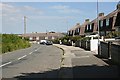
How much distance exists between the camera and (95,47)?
42.2m

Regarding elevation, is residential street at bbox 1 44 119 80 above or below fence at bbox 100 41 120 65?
below

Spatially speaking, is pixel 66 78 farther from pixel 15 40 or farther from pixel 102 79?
pixel 15 40

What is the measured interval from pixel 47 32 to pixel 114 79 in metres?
176

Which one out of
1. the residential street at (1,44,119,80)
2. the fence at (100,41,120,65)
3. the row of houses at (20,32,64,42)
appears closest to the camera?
the residential street at (1,44,119,80)

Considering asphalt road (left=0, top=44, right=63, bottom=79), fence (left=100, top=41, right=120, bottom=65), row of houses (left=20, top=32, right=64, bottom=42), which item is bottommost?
asphalt road (left=0, top=44, right=63, bottom=79)

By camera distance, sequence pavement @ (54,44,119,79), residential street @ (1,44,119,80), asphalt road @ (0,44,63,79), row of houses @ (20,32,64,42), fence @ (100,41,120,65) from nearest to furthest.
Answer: pavement @ (54,44,119,79) < residential street @ (1,44,119,80) < asphalt road @ (0,44,63,79) < fence @ (100,41,120,65) < row of houses @ (20,32,64,42)

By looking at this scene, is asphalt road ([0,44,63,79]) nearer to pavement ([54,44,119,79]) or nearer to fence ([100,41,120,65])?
pavement ([54,44,119,79])

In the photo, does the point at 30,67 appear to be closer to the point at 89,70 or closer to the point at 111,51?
the point at 89,70

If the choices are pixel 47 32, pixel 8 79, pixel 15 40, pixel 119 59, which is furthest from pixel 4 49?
pixel 47 32

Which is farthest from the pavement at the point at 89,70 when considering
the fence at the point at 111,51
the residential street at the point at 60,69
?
the fence at the point at 111,51

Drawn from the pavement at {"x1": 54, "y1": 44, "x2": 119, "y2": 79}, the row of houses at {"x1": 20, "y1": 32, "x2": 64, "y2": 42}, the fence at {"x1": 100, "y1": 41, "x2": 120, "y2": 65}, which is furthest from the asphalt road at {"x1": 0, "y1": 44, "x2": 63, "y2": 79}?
the row of houses at {"x1": 20, "y1": 32, "x2": 64, "y2": 42}

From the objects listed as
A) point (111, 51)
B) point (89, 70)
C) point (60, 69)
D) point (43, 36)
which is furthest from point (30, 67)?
point (43, 36)

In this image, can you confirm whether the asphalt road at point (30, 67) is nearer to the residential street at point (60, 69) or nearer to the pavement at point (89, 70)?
the residential street at point (60, 69)

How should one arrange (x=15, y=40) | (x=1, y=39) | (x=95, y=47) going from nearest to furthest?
(x=95, y=47) → (x=1, y=39) → (x=15, y=40)
